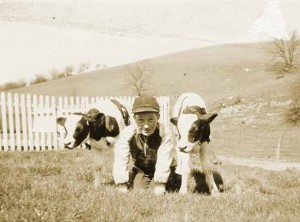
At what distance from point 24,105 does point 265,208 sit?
11.8 m

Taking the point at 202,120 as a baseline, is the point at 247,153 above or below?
below

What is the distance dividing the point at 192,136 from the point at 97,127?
1810 mm

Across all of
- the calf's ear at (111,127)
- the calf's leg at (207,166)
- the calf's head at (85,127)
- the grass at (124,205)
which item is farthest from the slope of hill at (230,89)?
the grass at (124,205)

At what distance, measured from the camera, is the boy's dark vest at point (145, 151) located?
635cm

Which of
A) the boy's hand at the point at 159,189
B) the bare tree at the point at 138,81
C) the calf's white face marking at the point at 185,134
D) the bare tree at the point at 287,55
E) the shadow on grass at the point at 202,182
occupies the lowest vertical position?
the shadow on grass at the point at 202,182

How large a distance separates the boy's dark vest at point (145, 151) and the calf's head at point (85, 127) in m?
0.86

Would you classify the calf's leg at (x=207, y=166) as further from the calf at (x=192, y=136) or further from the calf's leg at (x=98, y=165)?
the calf's leg at (x=98, y=165)

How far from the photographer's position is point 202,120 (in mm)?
6301

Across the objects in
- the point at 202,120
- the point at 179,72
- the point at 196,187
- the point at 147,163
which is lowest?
Answer: the point at 196,187

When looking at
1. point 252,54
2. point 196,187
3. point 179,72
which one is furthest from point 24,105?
point 252,54

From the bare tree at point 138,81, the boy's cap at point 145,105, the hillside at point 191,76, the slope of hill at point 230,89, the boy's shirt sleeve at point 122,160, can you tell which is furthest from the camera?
the hillside at point 191,76

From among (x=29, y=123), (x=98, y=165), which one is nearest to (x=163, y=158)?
(x=98, y=165)

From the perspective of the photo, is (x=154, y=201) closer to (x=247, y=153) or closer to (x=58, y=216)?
(x=58, y=216)

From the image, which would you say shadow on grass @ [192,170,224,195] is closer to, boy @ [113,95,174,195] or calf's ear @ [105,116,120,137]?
boy @ [113,95,174,195]
